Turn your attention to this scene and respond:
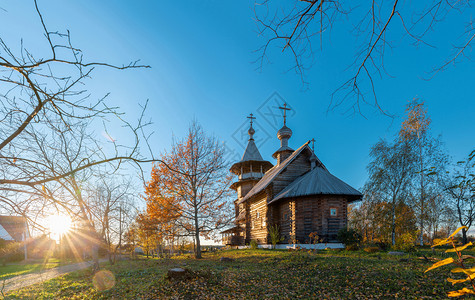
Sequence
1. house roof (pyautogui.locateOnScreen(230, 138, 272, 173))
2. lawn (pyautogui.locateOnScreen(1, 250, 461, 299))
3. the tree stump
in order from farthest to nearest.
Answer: house roof (pyautogui.locateOnScreen(230, 138, 272, 173)) < the tree stump < lawn (pyautogui.locateOnScreen(1, 250, 461, 299))

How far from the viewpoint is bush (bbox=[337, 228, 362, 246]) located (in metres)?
14.6

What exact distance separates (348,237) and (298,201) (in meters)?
3.94

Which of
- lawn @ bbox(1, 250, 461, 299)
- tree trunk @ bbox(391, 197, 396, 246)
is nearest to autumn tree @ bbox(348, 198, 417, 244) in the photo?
tree trunk @ bbox(391, 197, 396, 246)

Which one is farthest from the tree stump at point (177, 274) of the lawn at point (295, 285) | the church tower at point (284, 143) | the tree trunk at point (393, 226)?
the church tower at point (284, 143)

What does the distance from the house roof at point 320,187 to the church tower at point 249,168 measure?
1078 centimetres

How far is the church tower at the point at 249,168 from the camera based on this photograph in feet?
95.6

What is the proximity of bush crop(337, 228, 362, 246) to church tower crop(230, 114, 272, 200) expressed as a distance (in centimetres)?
1453

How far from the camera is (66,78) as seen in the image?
8.69 feet

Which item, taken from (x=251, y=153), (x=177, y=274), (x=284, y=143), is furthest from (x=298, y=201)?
(x=251, y=153)

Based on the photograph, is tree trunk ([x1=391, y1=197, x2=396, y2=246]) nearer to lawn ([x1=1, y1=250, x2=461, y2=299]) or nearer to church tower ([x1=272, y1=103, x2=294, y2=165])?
lawn ([x1=1, y1=250, x2=461, y2=299])

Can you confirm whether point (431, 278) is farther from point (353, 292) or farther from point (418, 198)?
point (418, 198)

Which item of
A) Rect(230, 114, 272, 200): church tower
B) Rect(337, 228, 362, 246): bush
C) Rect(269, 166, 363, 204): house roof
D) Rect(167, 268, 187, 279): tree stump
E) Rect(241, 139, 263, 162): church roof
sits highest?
Rect(241, 139, 263, 162): church roof

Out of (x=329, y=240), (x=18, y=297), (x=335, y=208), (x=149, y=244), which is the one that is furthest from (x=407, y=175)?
(x=149, y=244)

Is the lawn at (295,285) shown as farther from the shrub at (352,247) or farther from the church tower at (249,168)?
the church tower at (249,168)
